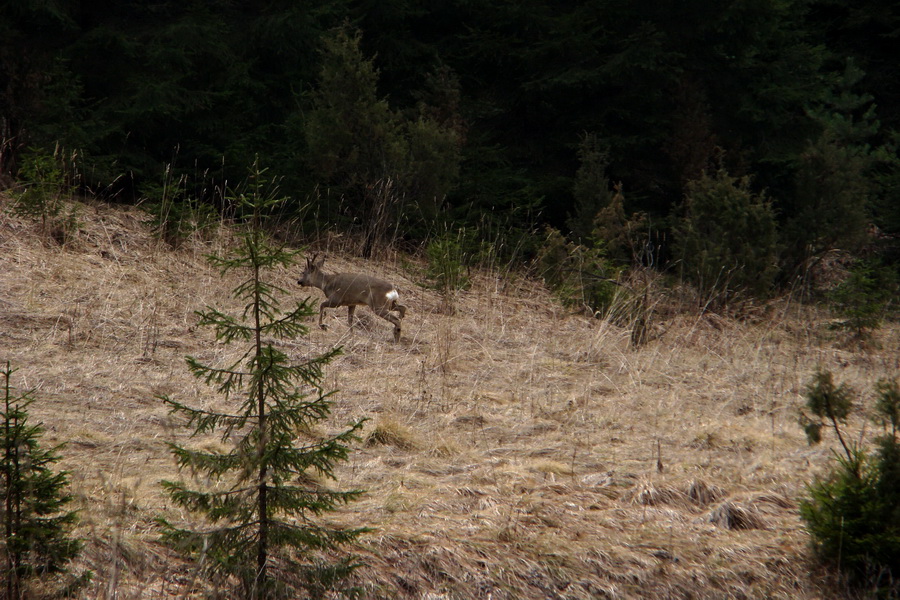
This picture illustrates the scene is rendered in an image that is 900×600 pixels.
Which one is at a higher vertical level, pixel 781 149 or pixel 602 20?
pixel 602 20

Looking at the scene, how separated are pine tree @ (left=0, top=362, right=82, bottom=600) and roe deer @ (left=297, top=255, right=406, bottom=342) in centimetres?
535

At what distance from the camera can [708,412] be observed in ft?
23.7

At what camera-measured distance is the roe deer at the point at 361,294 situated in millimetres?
9305

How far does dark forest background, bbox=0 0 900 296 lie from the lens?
12711 mm

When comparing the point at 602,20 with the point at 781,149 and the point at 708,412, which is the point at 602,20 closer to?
the point at 781,149

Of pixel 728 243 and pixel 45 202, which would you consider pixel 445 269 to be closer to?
pixel 728 243

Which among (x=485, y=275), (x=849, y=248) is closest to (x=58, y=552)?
(x=485, y=275)

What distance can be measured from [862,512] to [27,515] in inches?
144

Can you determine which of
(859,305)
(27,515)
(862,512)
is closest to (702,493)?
(862,512)

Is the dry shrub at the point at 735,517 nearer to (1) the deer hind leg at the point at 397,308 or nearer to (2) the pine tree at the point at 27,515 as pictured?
(2) the pine tree at the point at 27,515

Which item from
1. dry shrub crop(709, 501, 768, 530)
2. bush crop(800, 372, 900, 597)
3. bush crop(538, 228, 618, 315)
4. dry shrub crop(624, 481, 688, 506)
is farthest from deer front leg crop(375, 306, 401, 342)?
bush crop(800, 372, 900, 597)

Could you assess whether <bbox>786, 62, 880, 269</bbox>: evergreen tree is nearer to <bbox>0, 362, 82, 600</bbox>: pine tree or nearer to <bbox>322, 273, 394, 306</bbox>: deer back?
<bbox>322, 273, 394, 306</bbox>: deer back

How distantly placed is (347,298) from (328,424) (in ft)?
10.7

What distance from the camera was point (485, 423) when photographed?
22.1 ft
